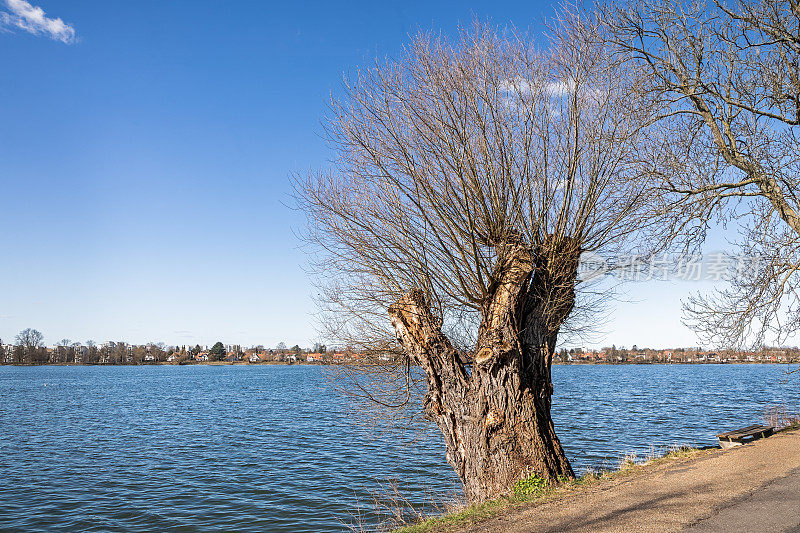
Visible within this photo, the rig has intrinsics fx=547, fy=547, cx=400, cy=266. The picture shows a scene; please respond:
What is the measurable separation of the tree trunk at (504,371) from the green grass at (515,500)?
0.26m

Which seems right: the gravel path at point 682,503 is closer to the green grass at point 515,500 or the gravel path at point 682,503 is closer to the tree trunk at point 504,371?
the green grass at point 515,500

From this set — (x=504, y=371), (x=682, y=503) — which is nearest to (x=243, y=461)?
(x=504, y=371)

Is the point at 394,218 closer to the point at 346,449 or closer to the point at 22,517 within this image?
the point at 22,517

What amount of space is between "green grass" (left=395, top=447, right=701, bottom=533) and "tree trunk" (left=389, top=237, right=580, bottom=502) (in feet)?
0.85

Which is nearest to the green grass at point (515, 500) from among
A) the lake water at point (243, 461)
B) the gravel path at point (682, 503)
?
the gravel path at point (682, 503)

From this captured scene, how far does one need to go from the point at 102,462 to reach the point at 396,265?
16.7 meters

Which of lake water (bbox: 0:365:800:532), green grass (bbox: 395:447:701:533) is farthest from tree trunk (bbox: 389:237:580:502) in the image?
lake water (bbox: 0:365:800:532)

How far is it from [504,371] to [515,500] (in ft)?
7.42

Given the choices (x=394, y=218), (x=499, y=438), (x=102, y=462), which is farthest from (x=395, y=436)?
(x=102, y=462)

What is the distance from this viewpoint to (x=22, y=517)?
14.1m

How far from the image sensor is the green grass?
771 centimetres

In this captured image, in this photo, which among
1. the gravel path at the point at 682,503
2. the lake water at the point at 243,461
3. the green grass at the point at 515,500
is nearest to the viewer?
the gravel path at the point at 682,503

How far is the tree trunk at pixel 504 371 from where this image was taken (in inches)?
386

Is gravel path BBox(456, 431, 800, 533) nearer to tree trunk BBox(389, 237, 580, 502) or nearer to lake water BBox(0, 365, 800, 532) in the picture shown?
tree trunk BBox(389, 237, 580, 502)
